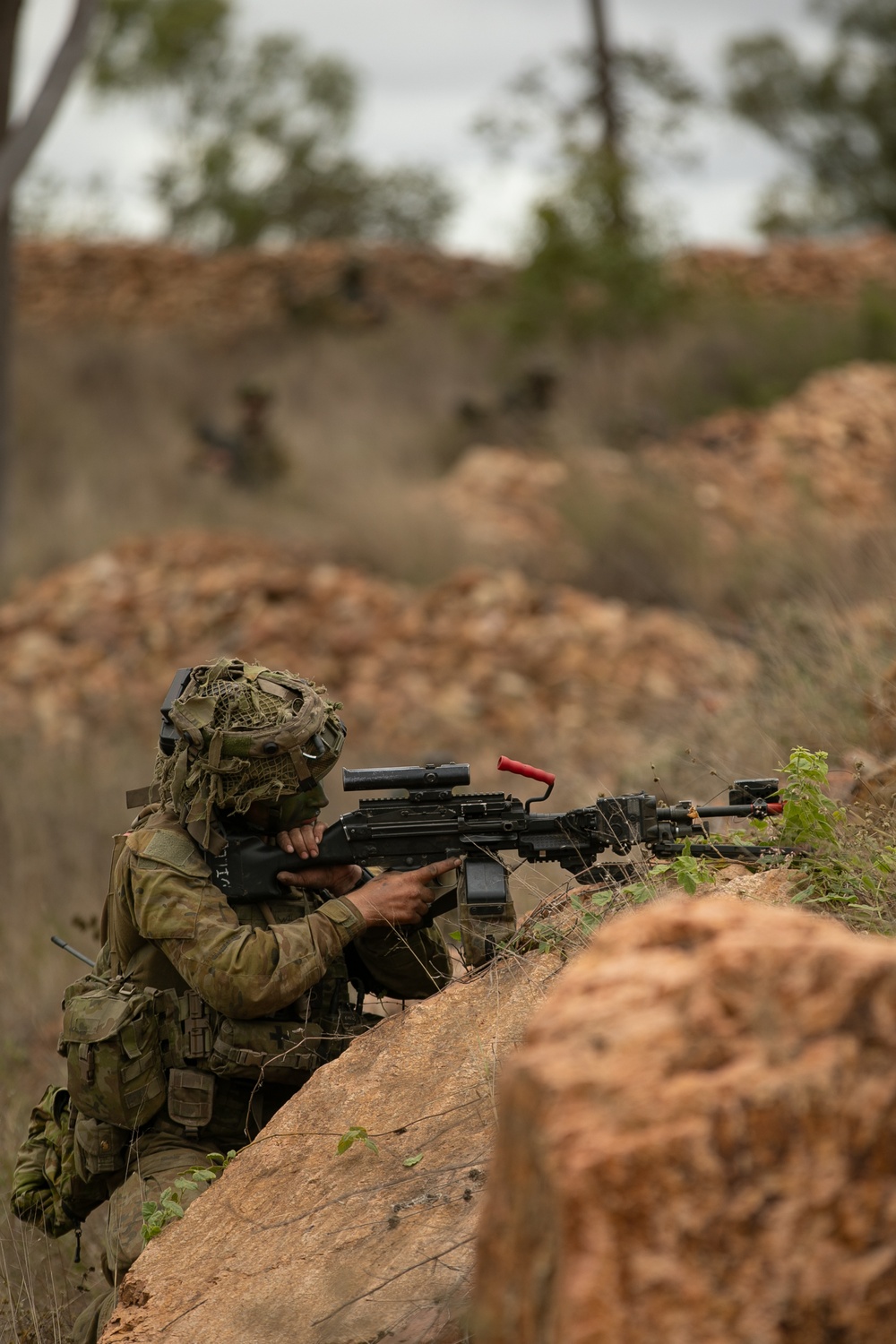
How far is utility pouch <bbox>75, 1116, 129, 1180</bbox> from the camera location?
3.36 metres

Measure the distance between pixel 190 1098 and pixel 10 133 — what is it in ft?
31.1

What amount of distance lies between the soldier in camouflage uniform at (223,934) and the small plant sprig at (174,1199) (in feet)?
0.14

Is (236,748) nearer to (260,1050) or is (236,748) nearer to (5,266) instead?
(260,1050)

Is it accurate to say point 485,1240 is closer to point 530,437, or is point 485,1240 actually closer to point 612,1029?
A: point 612,1029

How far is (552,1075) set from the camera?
155 cm

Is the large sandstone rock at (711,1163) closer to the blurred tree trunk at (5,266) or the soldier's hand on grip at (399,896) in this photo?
the soldier's hand on grip at (399,896)

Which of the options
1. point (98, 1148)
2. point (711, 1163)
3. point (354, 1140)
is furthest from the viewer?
point (98, 1148)

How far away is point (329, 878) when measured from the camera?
3492mm

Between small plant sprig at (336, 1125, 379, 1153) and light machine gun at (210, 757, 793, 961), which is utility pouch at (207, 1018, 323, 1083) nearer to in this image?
light machine gun at (210, 757, 793, 961)

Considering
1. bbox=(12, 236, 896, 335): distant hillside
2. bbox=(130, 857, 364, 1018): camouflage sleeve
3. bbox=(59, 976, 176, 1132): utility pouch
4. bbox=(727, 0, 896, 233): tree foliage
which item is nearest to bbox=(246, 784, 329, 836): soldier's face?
bbox=(130, 857, 364, 1018): camouflage sleeve

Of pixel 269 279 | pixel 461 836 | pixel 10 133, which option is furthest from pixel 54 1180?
pixel 269 279

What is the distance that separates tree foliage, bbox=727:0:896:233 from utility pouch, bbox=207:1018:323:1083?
23.0 metres

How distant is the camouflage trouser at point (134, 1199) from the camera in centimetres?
296

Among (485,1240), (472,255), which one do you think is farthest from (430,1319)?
(472,255)
